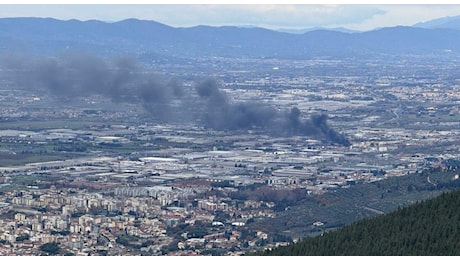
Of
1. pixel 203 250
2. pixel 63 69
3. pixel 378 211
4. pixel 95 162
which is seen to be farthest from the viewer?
pixel 63 69

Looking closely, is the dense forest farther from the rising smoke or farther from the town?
the rising smoke

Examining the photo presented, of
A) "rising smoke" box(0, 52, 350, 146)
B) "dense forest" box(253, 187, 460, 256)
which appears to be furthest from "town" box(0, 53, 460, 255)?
"dense forest" box(253, 187, 460, 256)

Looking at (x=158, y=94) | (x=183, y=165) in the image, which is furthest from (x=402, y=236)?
(x=158, y=94)

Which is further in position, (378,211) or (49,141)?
(49,141)

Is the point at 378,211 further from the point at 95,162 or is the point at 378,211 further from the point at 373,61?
the point at 373,61

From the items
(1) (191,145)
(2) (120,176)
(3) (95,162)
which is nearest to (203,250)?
(2) (120,176)

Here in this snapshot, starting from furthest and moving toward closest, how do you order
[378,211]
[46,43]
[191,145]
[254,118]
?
[46,43]
[254,118]
[191,145]
[378,211]
